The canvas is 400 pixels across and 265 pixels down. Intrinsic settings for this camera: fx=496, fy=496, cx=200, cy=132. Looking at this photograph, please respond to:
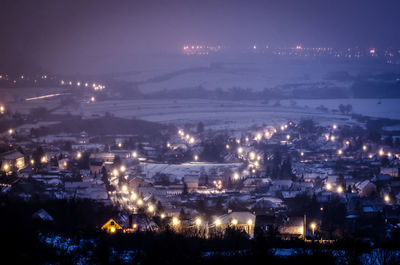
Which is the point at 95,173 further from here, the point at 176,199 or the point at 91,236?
the point at 91,236

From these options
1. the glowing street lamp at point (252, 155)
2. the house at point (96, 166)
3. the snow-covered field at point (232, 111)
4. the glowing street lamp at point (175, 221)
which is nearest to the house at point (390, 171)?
the glowing street lamp at point (252, 155)

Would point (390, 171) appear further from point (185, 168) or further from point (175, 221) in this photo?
point (175, 221)

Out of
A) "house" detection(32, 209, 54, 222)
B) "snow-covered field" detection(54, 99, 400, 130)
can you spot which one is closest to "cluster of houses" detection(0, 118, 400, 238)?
"house" detection(32, 209, 54, 222)

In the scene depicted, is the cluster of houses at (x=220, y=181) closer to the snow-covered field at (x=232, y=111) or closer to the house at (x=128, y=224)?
the house at (x=128, y=224)

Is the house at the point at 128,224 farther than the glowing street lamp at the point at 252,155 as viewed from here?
No

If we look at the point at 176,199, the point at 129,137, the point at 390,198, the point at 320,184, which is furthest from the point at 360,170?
the point at 129,137

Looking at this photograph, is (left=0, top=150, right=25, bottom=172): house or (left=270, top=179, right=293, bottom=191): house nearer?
(left=270, top=179, right=293, bottom=191): house

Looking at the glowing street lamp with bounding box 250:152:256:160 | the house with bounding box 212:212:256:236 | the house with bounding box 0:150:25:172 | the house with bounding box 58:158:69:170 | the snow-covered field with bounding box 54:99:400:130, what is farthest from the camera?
the snow-covered field with bounding box 54:99:400:130

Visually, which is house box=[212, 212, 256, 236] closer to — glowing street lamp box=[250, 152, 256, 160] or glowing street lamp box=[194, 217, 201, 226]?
glowing street lamp box=[194, 217, 201, 226]

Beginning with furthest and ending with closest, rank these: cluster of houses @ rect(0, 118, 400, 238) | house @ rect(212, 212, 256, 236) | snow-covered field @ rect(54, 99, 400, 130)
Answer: snow-covered field @ rect(54, 99, 400, 130), cluster of houses @ rect(0, 118, 400, 238), house @ rect(212, 212, 256, 236)
